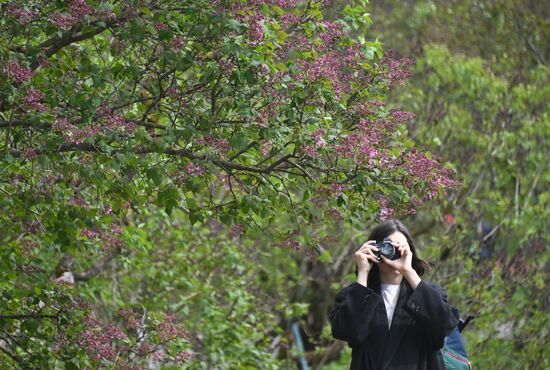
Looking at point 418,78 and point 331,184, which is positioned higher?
point 331,184

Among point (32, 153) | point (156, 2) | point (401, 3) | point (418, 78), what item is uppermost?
point (156, 2)

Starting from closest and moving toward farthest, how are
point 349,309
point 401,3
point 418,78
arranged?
point 349,309 → point 418,78 → point 401,3

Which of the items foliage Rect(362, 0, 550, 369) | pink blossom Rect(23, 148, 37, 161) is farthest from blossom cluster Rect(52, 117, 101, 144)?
foliage Rect(362, 0, 550, 369)

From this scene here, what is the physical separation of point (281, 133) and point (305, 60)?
1.86 ft

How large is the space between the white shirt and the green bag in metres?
0.34

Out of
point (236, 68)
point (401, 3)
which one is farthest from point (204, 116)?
point (401, 3)

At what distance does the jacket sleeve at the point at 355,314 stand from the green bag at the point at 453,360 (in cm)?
46

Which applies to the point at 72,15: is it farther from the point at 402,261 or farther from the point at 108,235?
the point at 402,261

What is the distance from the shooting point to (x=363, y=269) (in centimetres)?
594

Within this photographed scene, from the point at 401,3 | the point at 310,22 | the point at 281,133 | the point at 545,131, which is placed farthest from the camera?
the point at 401,3

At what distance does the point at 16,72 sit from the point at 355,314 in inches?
86.5

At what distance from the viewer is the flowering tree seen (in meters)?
6.26

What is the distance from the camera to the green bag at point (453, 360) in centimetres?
594

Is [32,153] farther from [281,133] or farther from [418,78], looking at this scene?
[418,78]
